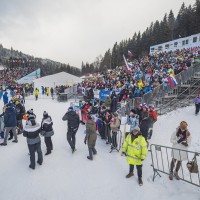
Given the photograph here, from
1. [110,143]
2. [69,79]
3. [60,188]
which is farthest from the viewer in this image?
[69,79]

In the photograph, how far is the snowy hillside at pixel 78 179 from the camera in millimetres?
5309

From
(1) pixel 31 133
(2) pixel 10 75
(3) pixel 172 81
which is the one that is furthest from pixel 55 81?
(2) pixel 10 75

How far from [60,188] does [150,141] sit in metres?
5.24

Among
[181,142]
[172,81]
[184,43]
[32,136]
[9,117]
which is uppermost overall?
[184,43]

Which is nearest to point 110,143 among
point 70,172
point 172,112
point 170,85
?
point 70,172

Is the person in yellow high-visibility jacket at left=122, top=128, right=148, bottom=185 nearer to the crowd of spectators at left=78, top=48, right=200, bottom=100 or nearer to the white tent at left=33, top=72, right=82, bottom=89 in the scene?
the crowd of spectators at left=78, top=48, right=200, bottom=100

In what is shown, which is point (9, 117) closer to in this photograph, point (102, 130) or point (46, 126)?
point (46, 126)

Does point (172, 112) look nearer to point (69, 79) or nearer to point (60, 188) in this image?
point (60, 188)

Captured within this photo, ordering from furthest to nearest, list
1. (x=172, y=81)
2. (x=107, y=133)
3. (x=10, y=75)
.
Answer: (x=10, y=75), (x=172, y=81), (x=107, y=133)

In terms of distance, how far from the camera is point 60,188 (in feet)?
18.6

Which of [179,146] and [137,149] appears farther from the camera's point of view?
[179,146]

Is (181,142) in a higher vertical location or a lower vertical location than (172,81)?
lower

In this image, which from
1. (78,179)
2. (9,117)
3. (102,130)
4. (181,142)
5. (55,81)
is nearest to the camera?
(181,142)

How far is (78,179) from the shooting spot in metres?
6.09
